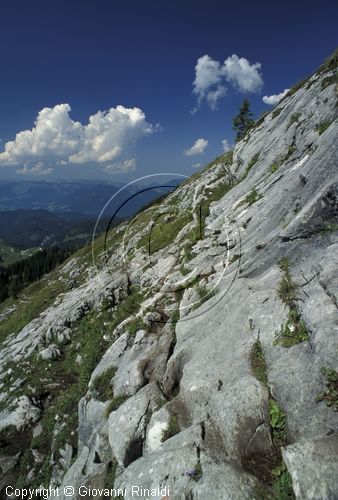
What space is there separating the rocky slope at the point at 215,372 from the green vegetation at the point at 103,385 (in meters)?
0.11

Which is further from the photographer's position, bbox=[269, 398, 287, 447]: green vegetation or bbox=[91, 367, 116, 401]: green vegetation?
bbox=[91, 367, 116, 401]: green vegetation

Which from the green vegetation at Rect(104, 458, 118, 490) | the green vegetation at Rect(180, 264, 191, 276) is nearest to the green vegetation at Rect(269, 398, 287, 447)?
the green vegetation at Rect(104, 458, 118, 490)

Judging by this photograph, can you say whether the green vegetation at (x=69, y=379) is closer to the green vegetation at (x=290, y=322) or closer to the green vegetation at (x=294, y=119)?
the green vegetation at (x=290, y=322)

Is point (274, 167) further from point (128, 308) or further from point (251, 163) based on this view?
point (128, 308)

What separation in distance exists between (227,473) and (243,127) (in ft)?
297

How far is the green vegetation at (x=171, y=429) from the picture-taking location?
35.6 ft

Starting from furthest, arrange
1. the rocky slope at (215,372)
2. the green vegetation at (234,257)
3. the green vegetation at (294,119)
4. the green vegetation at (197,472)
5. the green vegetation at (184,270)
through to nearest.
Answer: the green vegetation at (294,119) < the green vegetation at (184,270) < the green vegetation at (234,257) < the rocky slope at (215,372) < the green vegetation at (197,472)

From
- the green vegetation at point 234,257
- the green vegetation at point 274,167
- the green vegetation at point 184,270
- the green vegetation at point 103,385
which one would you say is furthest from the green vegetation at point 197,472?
the green vegetation at point 274,167

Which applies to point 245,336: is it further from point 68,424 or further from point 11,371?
point 11,371

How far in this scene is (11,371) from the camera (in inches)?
997

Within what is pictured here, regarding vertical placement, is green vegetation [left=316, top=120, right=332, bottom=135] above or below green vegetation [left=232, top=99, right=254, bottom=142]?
below

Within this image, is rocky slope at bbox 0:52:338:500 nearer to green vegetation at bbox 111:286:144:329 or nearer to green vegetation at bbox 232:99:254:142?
green vegetation at bbox 111:286:144:329

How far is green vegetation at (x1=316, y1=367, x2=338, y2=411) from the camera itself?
8578 millimetres

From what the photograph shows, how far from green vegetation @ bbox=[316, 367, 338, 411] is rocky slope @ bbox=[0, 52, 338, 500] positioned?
3cm
